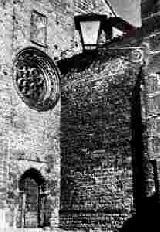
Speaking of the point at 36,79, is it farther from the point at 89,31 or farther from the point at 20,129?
the point at 89,31

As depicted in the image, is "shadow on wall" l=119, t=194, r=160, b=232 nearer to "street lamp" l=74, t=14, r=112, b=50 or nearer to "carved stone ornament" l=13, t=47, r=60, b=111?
"carved stone ornament" l=13, t=47, r=60, b=111

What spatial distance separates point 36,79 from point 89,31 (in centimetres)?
622

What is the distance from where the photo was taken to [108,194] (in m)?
9.58

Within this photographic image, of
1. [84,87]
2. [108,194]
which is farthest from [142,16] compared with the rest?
[108,194]

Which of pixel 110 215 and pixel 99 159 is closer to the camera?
pixel 110 215

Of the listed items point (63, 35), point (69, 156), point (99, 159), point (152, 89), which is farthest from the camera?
point (63, 35)

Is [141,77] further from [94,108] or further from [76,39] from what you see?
[76,39]

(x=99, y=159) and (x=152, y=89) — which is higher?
(x=152, y=89)

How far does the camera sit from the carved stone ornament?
10617mm

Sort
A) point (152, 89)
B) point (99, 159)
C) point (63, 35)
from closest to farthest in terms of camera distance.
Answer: point (152, 89) → point (99, 159) → point (63, 35)

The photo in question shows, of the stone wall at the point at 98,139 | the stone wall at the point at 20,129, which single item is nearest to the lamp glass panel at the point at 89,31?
the stone wall at the point at 98,139

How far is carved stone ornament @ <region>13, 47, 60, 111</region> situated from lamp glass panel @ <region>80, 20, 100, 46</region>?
18.0ft

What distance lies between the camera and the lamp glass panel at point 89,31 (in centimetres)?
507

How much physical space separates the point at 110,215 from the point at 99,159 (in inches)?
59.3
